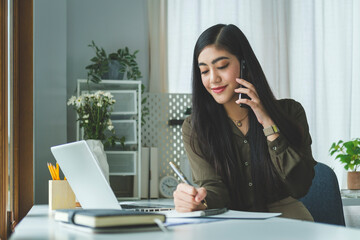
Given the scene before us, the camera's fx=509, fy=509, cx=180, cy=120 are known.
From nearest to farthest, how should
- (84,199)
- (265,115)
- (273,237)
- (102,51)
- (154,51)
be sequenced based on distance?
(273,237) < (84,199) < (265,115) < (102,51) < (154,51)

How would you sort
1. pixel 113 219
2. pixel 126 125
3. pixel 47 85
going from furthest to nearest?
pixel 126 125
pixel 47 85
pixel 113 219

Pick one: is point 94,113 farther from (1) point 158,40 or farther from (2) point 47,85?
(1) point 158,40

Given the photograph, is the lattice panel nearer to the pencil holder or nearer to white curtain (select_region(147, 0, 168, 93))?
white curtain (select_region(147, 0, 168, 93))

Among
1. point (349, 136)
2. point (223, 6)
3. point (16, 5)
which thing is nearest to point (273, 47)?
point (223, 6)

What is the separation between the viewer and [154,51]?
354 centimetres

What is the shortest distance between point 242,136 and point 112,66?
1597 millimetres

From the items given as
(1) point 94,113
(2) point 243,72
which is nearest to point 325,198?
(2) point 243,72

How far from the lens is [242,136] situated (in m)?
1.72

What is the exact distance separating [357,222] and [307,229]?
259cm

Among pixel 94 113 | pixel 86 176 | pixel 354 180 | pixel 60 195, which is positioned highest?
pixel 94 113

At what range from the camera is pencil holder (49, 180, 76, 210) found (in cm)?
155

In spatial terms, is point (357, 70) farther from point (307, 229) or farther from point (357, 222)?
point (307, 229)

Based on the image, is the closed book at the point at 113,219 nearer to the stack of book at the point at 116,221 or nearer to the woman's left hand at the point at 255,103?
the stack of book at the point at 116,221

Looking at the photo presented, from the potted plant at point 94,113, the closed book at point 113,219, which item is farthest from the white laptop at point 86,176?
the potted plant at point 94,113
